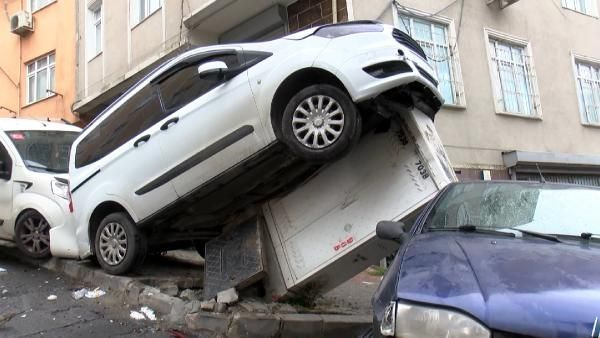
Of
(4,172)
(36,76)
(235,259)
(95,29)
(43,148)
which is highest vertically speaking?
(95,29)

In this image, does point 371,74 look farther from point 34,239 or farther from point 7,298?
point 34,239

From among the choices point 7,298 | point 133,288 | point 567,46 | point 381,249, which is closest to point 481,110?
point 567,46

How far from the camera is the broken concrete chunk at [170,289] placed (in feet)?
20.2

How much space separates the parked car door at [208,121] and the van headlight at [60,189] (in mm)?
2413

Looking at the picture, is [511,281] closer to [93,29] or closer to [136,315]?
[136,315]

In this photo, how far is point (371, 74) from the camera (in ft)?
15.2

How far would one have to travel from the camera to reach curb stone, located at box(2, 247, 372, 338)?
5.25 m

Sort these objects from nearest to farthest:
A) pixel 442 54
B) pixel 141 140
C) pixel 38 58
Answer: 1. pixel 141 140
2. pixel 442 54
3. pixel 38 58

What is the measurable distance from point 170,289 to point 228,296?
102 centimetres

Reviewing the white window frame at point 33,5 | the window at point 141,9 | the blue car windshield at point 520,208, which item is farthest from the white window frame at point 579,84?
the white window frame at point 33,5

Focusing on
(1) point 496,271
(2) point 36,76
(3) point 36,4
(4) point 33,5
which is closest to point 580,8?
(1) point 496,271

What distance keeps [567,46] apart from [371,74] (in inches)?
496

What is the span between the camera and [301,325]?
544 cm

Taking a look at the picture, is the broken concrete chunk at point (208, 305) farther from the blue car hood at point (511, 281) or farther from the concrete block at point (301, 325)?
the blue car hood at point (511, 281)
